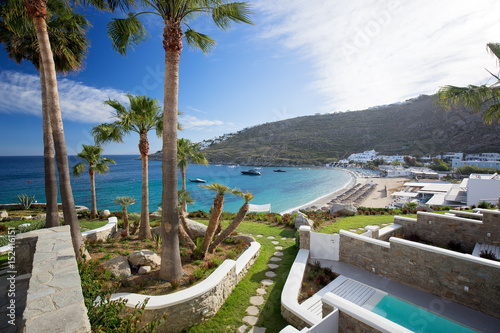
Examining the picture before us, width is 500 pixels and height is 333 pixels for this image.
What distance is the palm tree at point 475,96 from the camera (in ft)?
24.1

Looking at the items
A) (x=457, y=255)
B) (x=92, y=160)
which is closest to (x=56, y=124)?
(x=457, y=255)

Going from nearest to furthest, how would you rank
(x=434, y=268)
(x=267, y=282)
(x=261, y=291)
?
(x=261, y=291) → (x=434, y=268) → (x=267, y=282)

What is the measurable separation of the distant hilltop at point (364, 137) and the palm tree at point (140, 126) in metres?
89.3

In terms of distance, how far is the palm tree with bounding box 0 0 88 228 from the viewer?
6.89 m

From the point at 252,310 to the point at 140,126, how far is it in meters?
7.74

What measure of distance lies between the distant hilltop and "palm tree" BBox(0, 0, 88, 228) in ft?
297

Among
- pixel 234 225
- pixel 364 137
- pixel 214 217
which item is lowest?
pixel 234 225

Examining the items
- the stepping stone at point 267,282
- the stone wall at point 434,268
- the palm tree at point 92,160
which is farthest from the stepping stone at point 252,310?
the palm tree at point 92,160

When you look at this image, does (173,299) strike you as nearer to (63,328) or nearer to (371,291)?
(63,328)

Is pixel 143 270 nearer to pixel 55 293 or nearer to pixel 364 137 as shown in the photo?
pixel 55 293

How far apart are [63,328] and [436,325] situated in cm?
749

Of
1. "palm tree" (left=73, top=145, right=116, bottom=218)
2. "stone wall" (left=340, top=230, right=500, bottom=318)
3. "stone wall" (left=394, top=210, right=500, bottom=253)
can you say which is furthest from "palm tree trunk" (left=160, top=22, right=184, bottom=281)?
"palm tree" (left=73, top=145, right=116, bottom=218)

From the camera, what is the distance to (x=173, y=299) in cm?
444

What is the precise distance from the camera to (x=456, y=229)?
9.30m
